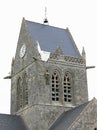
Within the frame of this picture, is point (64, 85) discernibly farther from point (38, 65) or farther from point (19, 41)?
point (19, 41)

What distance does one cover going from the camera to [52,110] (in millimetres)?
45844

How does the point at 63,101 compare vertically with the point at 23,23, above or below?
below

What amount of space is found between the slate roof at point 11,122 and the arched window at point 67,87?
5.27 m

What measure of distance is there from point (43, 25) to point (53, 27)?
4.05 feet

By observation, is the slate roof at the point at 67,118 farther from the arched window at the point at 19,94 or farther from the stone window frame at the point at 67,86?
the arched window at the point at 19,94

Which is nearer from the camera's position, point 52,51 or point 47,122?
point 47,122

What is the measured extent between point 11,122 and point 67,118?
6323 mm

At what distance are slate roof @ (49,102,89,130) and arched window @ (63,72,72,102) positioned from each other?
2.25 m

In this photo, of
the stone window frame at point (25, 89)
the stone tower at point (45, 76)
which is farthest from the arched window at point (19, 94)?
the stone window frame at point (25, 89)

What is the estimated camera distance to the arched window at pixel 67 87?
4796cm

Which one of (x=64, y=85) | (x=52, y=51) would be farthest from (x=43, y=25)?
(x=64, y=85)

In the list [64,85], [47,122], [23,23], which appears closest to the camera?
[47,122]

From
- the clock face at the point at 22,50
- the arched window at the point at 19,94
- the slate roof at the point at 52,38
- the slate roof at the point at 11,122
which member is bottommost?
the slate roof at the point at 11,122

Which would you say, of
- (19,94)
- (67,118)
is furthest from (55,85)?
(67,118)
